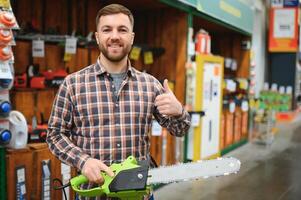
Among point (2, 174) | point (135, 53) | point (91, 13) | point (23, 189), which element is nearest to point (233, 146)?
point (135, 53)

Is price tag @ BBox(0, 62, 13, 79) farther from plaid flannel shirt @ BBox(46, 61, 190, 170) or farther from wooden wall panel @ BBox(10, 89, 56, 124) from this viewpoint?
plaid flannel shirt @ BBox(46, 61, 190, 170)

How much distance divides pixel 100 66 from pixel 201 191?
10.0 feet

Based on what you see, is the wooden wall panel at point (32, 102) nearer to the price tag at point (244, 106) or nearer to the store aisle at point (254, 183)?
the store aisle at point (254, 183)

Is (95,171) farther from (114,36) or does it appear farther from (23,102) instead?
(23,102)

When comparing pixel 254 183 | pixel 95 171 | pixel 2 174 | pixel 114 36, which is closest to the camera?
pixel 95 171

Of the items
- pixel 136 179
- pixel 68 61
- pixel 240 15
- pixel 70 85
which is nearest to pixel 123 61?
pixel 70 85

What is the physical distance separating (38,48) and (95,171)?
2118 millimetres

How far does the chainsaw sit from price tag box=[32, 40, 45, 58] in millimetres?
1940

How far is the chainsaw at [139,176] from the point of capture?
4.72ft

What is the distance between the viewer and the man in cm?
158

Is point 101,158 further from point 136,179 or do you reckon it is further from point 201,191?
point 201,191

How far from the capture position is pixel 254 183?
4.68 meters

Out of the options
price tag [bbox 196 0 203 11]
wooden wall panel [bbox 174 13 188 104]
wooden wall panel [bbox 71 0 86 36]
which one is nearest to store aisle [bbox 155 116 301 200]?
wooden wall panel [bbox 174 13 188 104]

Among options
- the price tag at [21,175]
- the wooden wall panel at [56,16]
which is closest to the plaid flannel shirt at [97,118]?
the price tag at [21,175]
